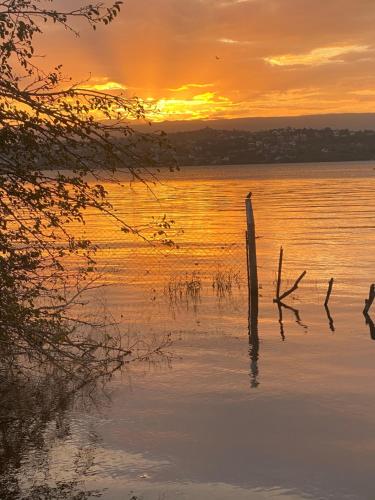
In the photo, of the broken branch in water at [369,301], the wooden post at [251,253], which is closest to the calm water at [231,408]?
the broken branch in water at [369,301]

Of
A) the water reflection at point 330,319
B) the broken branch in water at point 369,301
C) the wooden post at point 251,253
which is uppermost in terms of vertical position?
the wooden post at point 251,253

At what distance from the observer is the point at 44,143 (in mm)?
9133

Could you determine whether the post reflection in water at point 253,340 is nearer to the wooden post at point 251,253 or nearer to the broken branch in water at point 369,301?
the wooden post at point 251,253

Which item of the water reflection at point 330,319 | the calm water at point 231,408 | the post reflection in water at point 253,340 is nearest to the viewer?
the calm water at point 231,408

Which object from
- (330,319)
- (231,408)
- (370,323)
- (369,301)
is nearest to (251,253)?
(330,319)

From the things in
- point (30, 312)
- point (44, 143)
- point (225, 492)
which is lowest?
point (225, 492)

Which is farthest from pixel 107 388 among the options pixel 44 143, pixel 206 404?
pixel 44 143

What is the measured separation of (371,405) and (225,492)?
4.75 metres

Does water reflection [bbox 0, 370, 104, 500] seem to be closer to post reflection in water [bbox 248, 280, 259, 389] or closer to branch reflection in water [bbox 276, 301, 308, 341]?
post reflection in water [bbox 248, 280, 259, 389]

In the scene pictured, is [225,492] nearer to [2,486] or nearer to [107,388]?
[2,486]

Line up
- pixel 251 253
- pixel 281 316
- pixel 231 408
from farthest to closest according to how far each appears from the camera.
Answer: pixel 281 316 < pixel 251 253 < pixel 231 408

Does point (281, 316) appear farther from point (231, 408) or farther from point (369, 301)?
point (231, 408)

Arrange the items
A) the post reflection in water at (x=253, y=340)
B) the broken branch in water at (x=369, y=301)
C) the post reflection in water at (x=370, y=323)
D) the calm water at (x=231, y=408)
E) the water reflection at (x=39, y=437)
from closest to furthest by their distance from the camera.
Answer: the water reflection at (x=39, y=437), the calm water at (x=231, y=408), the post reflection in water at (x=253, y=340), the post reflection in water at (x=370, y=323), the broken branch in water at (x=369, y=301)

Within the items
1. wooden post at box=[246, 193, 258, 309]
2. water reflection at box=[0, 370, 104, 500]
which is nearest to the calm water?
water reflection at box=[0, 370, 104, 500]
